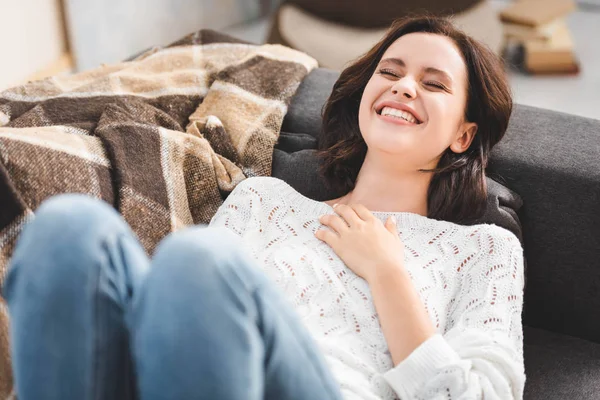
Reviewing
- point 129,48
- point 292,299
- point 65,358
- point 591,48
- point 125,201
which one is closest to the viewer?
point 65,358

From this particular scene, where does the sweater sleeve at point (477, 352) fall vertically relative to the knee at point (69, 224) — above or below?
below

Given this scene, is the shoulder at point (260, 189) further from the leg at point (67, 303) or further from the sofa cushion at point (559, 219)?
the leg at point (67, 303)

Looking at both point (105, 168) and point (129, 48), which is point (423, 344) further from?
point (129, 48)

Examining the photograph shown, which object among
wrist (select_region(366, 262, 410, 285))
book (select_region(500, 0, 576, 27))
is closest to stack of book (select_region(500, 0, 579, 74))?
book (select_region(500, 0, 576, 27))

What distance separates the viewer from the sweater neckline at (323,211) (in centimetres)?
141

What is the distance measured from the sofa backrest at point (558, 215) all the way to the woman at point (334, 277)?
3.8 inches

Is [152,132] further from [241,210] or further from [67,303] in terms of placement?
[67,303]

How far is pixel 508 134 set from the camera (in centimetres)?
162

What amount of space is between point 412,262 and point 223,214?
14.8 inches

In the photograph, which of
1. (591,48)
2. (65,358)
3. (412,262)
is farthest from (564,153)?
(591,48)

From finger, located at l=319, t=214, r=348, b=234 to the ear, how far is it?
0.29 meters

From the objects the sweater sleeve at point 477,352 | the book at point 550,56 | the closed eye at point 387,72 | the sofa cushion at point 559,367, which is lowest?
the book at point 550,56

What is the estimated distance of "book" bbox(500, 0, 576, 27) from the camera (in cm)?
351

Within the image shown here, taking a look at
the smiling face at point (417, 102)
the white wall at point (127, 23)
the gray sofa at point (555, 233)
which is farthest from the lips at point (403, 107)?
the white wall at point (127, 23)
